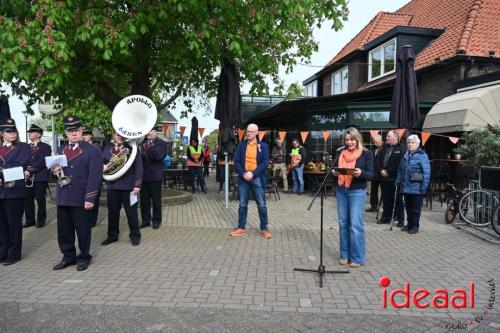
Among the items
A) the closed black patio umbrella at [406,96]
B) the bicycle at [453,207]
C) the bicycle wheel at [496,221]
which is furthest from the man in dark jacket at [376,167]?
the bicycle wheel at [496,221]

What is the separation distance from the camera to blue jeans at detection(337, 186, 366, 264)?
5.16 metres

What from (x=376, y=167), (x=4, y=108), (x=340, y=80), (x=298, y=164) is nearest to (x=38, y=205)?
(x=4, y=108)

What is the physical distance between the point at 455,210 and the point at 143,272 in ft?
21.1

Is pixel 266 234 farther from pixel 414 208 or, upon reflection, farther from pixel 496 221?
pixel 496 221

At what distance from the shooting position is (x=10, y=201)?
5.37 meters

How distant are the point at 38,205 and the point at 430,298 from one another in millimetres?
7065

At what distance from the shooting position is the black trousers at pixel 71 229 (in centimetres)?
509

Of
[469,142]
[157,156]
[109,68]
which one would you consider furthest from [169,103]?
[469,142]

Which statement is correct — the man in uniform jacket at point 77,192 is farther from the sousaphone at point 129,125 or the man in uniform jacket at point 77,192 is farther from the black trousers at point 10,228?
the sousaphone at point 129,125

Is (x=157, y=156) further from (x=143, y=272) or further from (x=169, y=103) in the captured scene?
(x=169, y=103)

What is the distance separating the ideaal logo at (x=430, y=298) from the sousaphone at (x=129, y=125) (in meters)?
4.14

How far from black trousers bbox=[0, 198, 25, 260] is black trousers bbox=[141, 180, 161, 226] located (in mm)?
2462

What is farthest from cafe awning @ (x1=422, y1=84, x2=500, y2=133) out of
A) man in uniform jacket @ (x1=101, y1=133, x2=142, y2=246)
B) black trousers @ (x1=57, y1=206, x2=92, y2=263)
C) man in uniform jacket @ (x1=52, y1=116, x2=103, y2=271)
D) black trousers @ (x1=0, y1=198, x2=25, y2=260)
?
black trousers @ (x1=0, y1=198, x2=25, y2=260)

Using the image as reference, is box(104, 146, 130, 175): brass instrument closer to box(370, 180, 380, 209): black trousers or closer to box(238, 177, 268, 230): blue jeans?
box(238, 177, 268, 230): blue jeans
